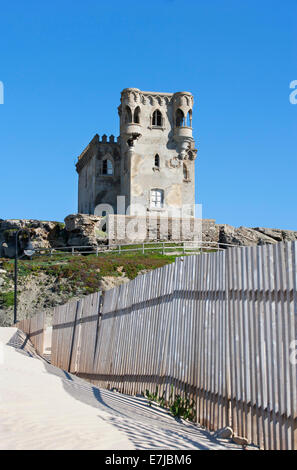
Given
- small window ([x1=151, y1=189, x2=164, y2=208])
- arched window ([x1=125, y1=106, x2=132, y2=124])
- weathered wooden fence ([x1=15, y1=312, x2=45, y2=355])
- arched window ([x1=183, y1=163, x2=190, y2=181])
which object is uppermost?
arched window ([x1=125, y1=106, x2=132, y2=124])

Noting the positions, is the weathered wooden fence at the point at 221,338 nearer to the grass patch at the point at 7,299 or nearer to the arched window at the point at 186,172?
the grass patch at the point at 7,299

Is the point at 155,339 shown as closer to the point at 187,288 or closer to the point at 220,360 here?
the point at 187,288

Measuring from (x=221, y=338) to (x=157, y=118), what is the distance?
149ft

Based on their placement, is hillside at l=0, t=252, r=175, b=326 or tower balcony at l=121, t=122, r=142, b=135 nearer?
hillside at l=0, t=252, r=175, b=326

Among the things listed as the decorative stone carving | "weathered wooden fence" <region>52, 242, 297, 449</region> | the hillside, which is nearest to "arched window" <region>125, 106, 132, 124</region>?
the decorative stone carving

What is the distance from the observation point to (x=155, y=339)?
9836mm

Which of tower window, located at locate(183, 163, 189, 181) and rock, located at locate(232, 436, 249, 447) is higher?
tower window, located at locate(183, 163, 189, 181)

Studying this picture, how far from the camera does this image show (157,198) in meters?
50.8

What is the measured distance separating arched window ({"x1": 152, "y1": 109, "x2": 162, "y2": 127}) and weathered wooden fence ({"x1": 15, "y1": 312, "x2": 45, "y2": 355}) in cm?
3009

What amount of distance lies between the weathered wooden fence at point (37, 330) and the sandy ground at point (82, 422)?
838 cm

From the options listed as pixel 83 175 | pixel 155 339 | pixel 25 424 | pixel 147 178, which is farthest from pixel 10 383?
pixel 83 175

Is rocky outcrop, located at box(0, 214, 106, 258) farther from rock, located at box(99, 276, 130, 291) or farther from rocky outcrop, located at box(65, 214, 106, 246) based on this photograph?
rock, located at box(99, 276, 130, 291)

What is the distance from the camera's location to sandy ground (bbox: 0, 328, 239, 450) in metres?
6.36

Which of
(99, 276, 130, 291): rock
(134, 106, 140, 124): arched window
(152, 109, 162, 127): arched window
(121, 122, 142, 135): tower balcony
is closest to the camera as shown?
(99, 276, 130, 291): rock
